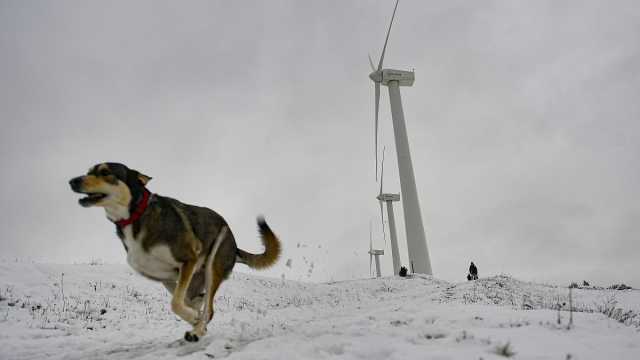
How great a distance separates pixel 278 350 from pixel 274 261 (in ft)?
6.60

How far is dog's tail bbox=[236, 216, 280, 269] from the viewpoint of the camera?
6699 mm

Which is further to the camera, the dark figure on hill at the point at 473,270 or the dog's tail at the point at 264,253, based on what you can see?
the dark figure on hill at the point at 473,270

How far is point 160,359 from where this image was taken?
5.07 meters

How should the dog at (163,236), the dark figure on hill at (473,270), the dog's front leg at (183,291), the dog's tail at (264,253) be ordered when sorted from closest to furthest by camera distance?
the dog at (163,236) < the dog's front leg at (183,291) < the dog's tail at (264,253) < the dark figure on hill at (473,270)

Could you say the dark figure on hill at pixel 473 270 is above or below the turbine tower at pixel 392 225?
below

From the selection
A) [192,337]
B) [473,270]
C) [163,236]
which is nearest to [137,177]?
[163,236]

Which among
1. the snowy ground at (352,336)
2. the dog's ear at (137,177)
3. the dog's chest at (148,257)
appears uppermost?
the dog's ear at (137,177)

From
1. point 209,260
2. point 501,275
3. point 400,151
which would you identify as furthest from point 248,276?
point 209,260

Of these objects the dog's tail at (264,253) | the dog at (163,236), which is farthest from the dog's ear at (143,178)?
the dog's tail at (264,253)

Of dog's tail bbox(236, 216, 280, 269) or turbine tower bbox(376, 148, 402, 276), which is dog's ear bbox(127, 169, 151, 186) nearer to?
dog's tail bbox(236, 216, 280, 269)

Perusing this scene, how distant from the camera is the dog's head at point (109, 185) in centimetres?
484

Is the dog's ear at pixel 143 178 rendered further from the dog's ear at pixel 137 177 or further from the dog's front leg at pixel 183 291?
the dog's front leg at pixel 183 291

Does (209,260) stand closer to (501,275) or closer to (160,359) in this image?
(160,359)

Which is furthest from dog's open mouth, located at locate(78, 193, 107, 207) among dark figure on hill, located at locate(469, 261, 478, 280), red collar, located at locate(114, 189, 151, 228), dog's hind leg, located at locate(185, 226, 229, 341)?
dark figure on hill, located at locate(469, 261, 478, 280)
